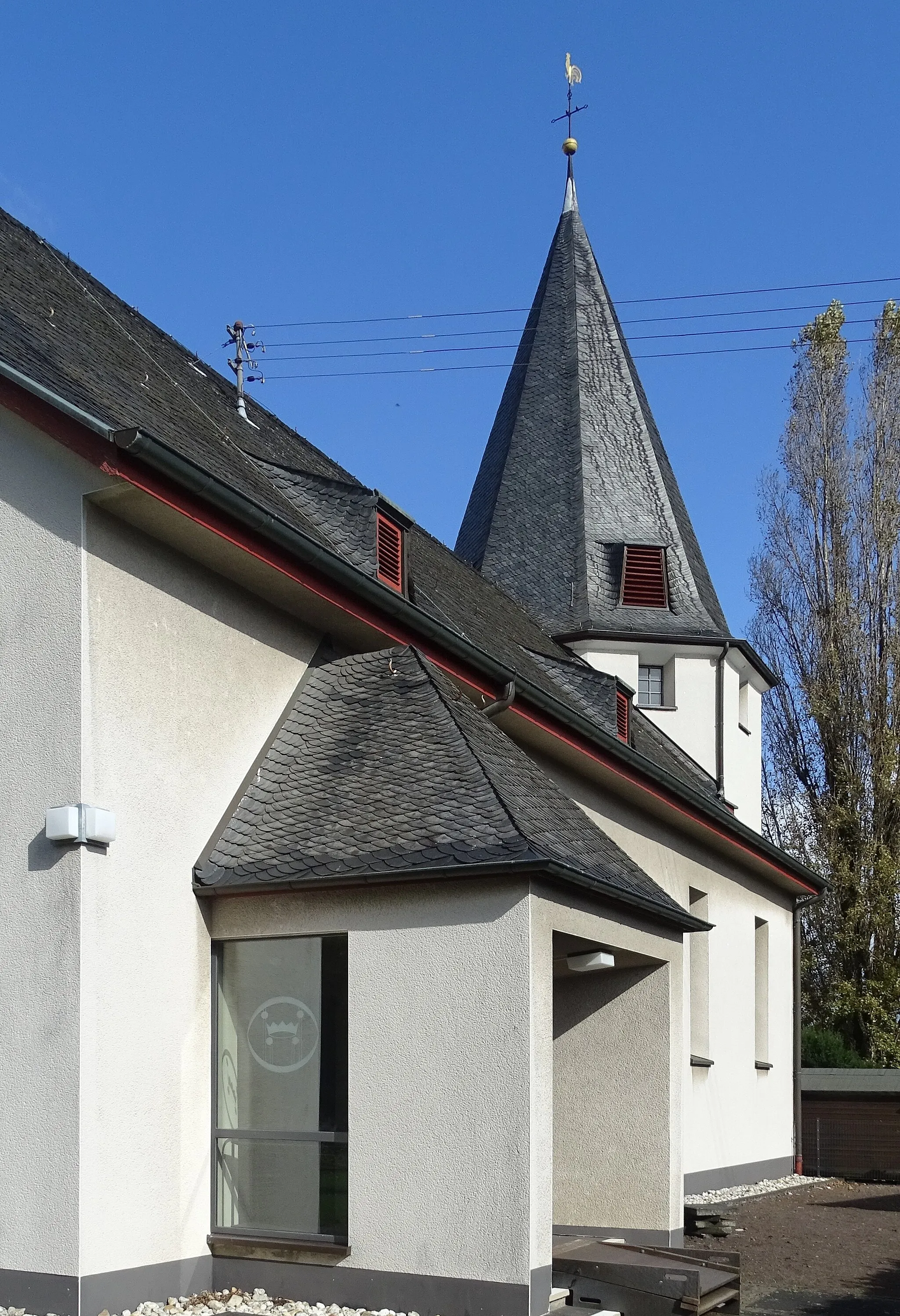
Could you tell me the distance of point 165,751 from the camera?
9.24m

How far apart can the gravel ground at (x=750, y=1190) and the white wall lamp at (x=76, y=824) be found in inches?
324

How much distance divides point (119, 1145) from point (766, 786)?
85.9ft

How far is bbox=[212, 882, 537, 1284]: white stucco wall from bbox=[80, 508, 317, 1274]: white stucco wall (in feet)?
3.47

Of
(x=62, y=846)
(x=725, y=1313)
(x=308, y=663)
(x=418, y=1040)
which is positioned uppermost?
(x=308, y=663)

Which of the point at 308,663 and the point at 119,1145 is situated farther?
the point at 308,663

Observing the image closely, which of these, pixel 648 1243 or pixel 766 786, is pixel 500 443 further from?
pixel 648 1243

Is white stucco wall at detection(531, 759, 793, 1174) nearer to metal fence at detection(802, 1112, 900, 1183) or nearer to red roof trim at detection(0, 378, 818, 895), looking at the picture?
metal fence at detection(802, 1112, 900, 1183)

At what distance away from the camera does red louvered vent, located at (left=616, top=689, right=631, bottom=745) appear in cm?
1695

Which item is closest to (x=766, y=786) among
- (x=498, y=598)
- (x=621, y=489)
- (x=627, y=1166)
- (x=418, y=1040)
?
(x=621, y=489)

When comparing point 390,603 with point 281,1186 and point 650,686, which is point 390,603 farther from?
point 650,686

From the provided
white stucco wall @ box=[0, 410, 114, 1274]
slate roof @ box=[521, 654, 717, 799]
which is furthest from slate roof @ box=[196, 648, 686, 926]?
slate roof @ box=[521, 654, 717, 799]

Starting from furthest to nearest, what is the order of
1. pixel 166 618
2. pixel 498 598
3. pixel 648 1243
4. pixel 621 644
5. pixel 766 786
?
pixel 766 786
pixel 621 644
pixel 498 598
pixel 648 1243
pixel 166 618

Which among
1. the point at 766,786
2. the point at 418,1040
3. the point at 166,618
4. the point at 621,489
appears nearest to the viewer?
the point at 418,1040

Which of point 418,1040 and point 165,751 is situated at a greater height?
point 165,751
